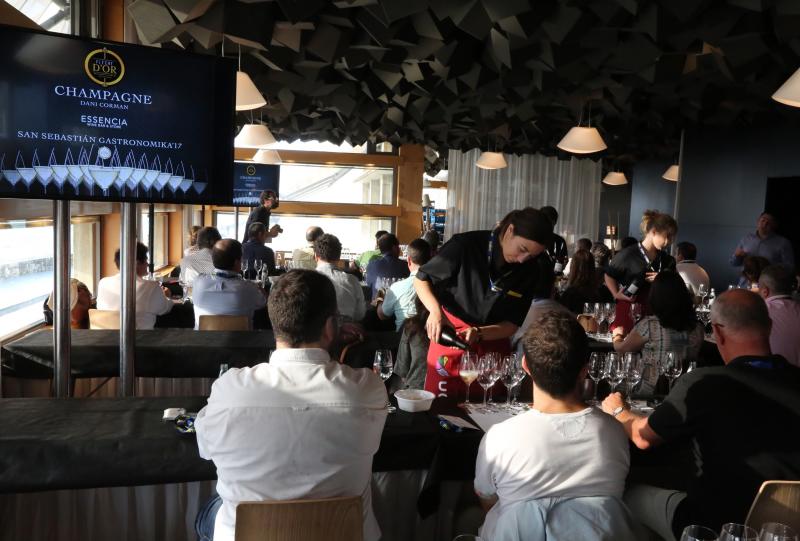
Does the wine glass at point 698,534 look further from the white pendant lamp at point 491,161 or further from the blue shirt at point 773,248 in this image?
the white pendant lamp at point 491,161

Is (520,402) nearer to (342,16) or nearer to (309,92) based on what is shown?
(342,16)

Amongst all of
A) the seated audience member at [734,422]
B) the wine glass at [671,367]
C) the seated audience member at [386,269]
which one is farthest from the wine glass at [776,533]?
the seated audience member at [386,269]

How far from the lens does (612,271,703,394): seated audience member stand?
3.51 m

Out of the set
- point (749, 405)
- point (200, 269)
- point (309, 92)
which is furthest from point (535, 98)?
point (749, 405)

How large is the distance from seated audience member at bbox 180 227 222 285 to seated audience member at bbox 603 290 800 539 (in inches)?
194

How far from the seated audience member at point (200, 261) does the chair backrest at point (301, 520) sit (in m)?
4.88

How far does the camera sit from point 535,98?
8094 mm

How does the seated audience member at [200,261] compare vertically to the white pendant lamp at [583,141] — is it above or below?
below

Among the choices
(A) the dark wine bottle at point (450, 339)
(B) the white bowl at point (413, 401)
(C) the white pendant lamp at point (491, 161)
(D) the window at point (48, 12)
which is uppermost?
(D) the window at point (48, 12)

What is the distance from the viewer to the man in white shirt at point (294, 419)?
1.72 meters

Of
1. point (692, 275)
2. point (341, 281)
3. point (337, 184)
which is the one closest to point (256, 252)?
point (341, 281)

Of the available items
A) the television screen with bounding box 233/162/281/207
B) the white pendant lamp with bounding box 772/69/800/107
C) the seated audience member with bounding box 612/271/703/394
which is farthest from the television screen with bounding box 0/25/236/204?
the television screen with bounding box 233/162/281/207

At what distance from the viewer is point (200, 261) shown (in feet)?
21.2

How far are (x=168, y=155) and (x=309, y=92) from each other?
5232 millimetres
